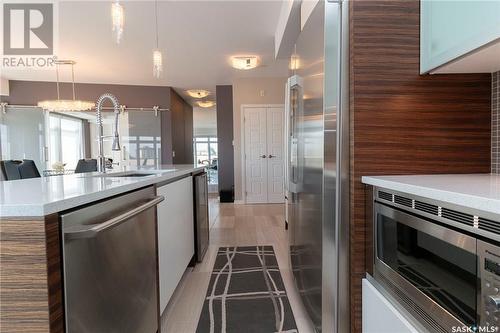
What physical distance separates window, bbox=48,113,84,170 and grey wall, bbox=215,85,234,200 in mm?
3354

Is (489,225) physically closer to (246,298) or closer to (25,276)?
(25,276)

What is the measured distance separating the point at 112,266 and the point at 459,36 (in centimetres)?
140

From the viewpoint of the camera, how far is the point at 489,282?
628 millimetres

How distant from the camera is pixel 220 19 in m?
3.47

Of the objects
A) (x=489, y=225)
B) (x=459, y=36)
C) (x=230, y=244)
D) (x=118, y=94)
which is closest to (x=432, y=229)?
(x=489, y=225)

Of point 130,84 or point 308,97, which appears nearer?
point 308,97

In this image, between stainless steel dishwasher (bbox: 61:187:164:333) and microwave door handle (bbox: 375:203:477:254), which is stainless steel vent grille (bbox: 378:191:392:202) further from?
stainless steel dishwasher (bbox: 61:187:164:333)

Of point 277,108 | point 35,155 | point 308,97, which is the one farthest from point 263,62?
point 35,155

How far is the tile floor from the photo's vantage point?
5.75 feet

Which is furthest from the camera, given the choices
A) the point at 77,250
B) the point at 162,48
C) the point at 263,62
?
the point at 263,62

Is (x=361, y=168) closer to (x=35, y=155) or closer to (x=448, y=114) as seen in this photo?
(x=448, y=114)

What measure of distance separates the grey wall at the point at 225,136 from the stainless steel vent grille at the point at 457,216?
227 inches

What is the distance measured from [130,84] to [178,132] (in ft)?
5.14

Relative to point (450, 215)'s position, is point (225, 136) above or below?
above
